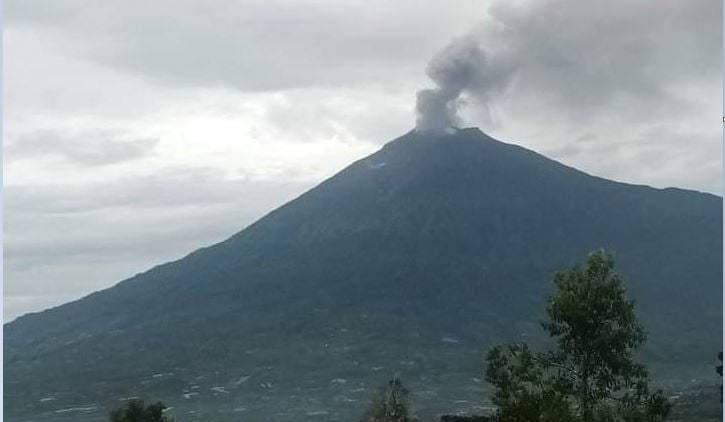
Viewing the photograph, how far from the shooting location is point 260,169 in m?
45.0

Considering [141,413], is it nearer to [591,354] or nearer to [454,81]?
[591,354]

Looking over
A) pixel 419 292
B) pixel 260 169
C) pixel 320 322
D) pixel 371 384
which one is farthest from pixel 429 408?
pixel 419 292

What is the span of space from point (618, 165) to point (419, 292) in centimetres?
2130

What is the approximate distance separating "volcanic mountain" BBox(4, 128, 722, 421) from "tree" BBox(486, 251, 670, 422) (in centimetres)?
3542

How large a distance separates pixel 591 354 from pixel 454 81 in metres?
57.0

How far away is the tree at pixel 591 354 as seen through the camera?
6453 mm

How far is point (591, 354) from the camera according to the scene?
23.2 ft

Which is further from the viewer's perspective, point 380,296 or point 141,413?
point 380,296

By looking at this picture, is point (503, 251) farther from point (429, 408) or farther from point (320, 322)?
point (429, 408)

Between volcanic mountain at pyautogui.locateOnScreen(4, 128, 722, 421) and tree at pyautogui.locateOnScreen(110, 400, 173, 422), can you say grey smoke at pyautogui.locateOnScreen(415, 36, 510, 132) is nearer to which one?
volcanic mountain at pyautogui.locateOnScreen(4, 128, 722, 421)

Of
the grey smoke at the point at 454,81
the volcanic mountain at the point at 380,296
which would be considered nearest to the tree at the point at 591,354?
the volcanic mountain at the point at 380,296

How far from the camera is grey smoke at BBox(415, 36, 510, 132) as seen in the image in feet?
190

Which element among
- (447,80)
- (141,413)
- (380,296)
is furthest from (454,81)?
(141,413)

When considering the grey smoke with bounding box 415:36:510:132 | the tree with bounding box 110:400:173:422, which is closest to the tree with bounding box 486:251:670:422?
the tree with bounding box 110:400:173:422
